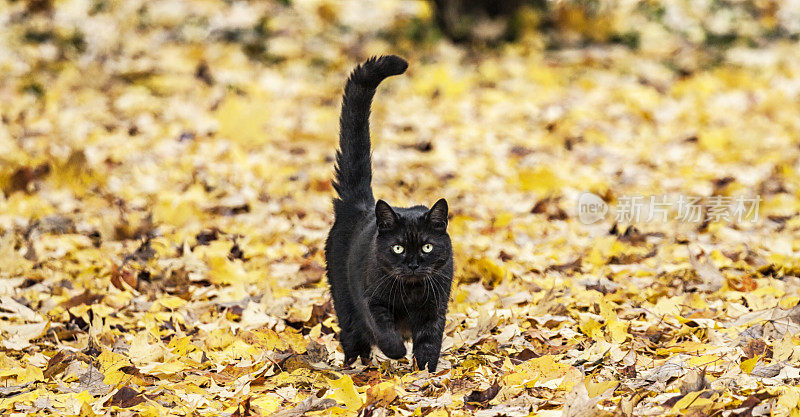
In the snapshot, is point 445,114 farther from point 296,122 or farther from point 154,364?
point 154,364

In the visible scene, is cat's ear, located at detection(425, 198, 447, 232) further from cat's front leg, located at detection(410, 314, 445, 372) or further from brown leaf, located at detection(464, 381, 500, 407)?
brown leaf, located at detection(464, 381, 500, 407)

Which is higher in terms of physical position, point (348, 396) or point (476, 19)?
point (476, 19)

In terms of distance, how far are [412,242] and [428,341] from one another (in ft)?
1.25

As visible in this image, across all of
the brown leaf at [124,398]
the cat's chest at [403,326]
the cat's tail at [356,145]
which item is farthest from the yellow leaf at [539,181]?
Result: the brown leaf at [124,398]

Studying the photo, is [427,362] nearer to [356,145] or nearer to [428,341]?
[428,341]

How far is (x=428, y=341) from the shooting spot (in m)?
3.34

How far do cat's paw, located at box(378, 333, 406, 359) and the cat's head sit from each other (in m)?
0.23

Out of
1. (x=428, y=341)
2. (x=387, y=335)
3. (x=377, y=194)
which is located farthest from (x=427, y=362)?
(x=377, y=194)

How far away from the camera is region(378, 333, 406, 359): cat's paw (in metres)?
3.29

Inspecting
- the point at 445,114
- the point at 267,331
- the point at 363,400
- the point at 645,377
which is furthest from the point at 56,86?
the point at 645,377

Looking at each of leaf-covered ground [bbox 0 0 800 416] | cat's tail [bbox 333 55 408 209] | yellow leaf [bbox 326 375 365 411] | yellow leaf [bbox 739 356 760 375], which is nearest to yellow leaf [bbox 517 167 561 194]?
leaf-covered ground [bbox 0 0 800 416]

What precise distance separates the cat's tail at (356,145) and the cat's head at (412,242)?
19.4 inches

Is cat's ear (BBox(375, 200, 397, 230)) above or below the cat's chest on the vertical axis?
above

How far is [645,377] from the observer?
3021 mm
